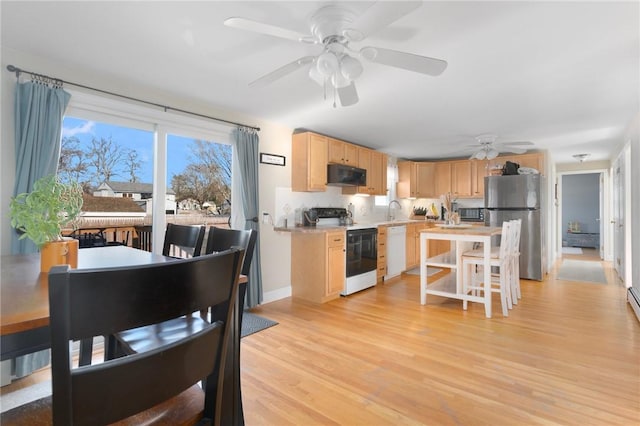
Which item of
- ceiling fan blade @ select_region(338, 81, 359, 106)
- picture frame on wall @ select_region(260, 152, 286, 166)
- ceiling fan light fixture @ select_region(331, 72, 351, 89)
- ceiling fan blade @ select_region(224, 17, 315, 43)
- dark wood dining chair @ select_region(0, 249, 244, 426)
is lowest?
dark wood dining chair @ select_region(0, 249, 244, 426)

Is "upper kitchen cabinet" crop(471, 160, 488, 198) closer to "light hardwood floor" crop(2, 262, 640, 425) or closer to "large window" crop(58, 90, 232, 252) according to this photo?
"light hardwood floor" crop(2, 262, 640, 425)

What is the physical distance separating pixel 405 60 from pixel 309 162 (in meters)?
2.44

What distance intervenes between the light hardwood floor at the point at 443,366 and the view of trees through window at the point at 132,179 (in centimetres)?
119

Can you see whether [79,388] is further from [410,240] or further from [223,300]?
[410,240]

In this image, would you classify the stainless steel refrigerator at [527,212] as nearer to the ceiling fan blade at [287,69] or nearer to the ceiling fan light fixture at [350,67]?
the ceiling fan light fixture at [350,67]

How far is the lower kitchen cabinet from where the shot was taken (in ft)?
13.0

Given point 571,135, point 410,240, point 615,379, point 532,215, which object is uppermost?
point 571,135

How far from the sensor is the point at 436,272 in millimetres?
5727

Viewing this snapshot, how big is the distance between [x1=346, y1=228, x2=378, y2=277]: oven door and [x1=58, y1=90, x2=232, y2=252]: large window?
5.49 feet

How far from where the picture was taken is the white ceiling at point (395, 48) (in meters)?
1.83

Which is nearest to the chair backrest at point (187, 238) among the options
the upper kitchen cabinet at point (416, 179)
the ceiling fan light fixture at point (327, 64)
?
the ceiling fan light fixture at point (327, 64)

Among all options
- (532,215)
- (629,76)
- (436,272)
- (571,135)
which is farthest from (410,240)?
(629,76)

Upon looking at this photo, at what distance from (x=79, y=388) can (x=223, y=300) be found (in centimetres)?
33

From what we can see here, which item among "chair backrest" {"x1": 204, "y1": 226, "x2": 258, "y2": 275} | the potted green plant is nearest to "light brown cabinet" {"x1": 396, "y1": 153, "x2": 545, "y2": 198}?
"chair backrest" {"x1": 204, "y1": 226, "x2": 258, "y2": 275}
